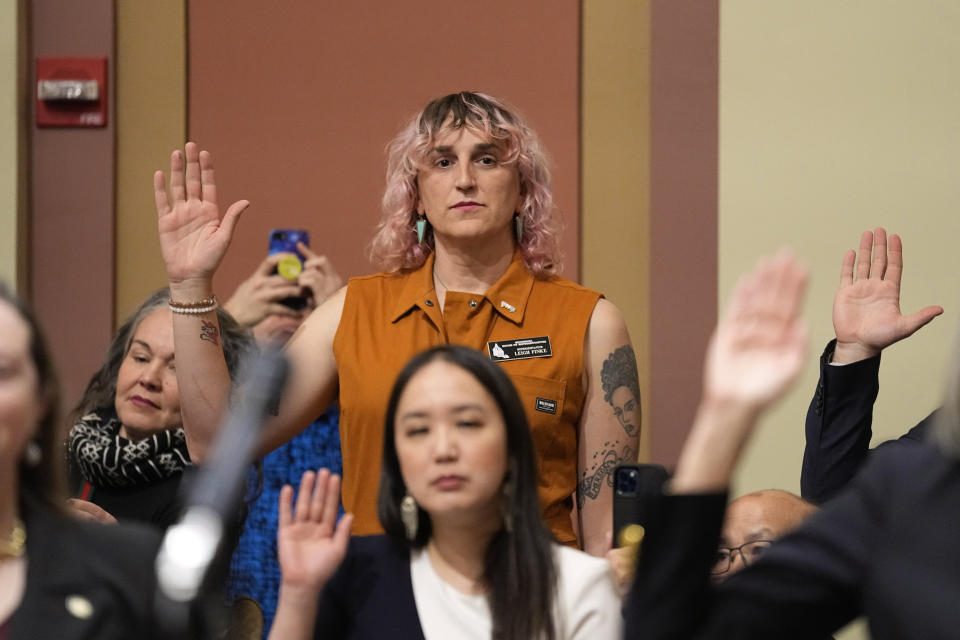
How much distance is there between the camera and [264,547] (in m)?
3.11

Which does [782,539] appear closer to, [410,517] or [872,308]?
[410,517]

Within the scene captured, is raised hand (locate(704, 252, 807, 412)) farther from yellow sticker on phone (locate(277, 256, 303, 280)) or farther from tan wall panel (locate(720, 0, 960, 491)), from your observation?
tan wall panel (locate(720, 0, 960, 491))

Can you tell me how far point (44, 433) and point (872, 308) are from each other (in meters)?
1.84

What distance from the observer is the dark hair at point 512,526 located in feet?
6.57

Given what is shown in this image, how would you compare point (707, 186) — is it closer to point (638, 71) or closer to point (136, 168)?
point (638, 71)

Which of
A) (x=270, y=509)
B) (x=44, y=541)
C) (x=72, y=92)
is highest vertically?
(x=72, y=92)

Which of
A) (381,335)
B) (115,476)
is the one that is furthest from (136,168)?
(381,335)

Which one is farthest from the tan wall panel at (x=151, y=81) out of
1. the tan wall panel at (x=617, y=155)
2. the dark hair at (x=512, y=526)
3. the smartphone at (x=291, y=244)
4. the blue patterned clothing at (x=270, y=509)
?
the dark hair at (x=512, y=526)

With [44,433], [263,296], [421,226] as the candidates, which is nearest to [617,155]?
[263,296]

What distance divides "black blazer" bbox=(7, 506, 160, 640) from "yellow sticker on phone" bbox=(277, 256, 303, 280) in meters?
2.00

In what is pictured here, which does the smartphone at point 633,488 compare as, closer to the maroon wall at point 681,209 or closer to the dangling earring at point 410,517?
the dangling earring at point 410,517

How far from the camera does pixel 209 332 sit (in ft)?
8.64

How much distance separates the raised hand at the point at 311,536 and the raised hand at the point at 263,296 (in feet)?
5.12

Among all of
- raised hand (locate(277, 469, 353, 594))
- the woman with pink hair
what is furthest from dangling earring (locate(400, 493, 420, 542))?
the woman with pink hair
